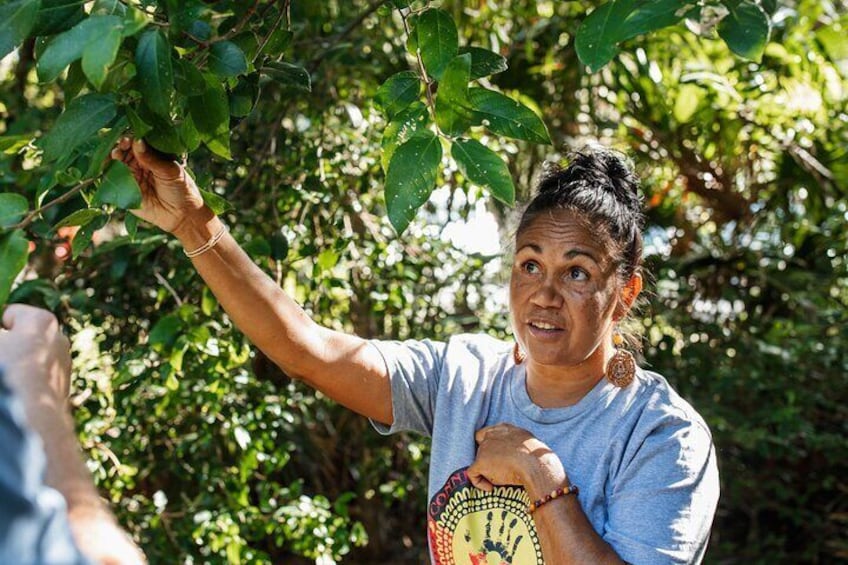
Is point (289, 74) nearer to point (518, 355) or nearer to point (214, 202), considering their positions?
point (214, 202)

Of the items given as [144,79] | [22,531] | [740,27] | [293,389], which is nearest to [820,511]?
[293,389]

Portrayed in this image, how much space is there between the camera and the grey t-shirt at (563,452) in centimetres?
184

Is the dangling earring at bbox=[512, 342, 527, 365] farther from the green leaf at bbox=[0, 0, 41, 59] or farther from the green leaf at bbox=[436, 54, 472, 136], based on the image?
the green leaf at bbox=[0, 0, 41, 59]

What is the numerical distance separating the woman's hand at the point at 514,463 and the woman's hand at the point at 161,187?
0.65m

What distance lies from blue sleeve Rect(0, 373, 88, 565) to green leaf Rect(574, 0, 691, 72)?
3.01 ft

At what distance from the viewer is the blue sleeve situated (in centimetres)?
82

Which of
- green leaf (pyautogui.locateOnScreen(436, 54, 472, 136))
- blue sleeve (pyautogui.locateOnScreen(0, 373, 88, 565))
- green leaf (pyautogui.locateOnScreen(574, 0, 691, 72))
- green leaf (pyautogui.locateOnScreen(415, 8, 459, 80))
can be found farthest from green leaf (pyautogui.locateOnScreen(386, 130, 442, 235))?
blue sleeve (pyautogui.locateOnScreen(0, 373, 88, 565))

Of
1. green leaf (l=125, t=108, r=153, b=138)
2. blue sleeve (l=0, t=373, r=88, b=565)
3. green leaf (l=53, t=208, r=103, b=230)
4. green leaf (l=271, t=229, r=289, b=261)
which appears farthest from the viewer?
green leaf (l=271, t=229, r=289, b=261)

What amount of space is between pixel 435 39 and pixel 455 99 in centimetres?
15

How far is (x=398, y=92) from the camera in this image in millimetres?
1697

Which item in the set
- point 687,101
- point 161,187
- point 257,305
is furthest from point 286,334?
point 687,101

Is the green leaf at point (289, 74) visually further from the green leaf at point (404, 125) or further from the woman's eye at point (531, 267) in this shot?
the woman's eye at point (531, 267)

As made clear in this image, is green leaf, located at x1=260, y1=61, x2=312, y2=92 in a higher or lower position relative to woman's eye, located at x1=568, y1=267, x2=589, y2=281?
higher

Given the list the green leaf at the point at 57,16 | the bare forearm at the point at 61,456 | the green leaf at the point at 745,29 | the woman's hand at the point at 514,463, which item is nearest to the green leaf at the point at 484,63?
the green leaf at the point at 745,29
